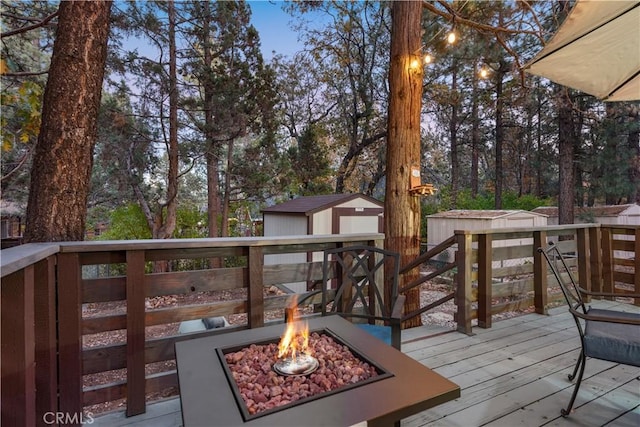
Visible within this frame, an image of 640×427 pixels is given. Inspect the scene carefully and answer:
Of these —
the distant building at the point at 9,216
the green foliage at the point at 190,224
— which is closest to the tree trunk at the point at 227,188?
the green foliage at the point at 190,224

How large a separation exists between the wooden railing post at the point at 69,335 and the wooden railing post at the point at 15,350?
39cm

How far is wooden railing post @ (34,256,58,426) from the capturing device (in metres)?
1.44

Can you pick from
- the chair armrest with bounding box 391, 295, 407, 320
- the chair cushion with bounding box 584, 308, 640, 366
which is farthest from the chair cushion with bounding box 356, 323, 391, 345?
the chair cushion with bounding box 584, 308, 640, 366

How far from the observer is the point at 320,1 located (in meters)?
9.32

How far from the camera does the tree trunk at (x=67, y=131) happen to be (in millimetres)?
1832

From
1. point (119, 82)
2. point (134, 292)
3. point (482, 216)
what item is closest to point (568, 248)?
point (134, 292)

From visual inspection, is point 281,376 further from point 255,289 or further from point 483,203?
point 483,203

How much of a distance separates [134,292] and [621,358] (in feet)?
8.34

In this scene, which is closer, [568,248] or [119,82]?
[568,248]

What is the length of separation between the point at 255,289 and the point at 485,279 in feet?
7.00

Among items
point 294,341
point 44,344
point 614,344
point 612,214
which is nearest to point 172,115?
point 44,344

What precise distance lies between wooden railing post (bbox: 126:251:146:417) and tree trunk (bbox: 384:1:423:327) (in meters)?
2.17

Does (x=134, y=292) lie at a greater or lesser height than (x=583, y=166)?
lesser

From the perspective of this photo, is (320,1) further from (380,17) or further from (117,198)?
(117,198)
